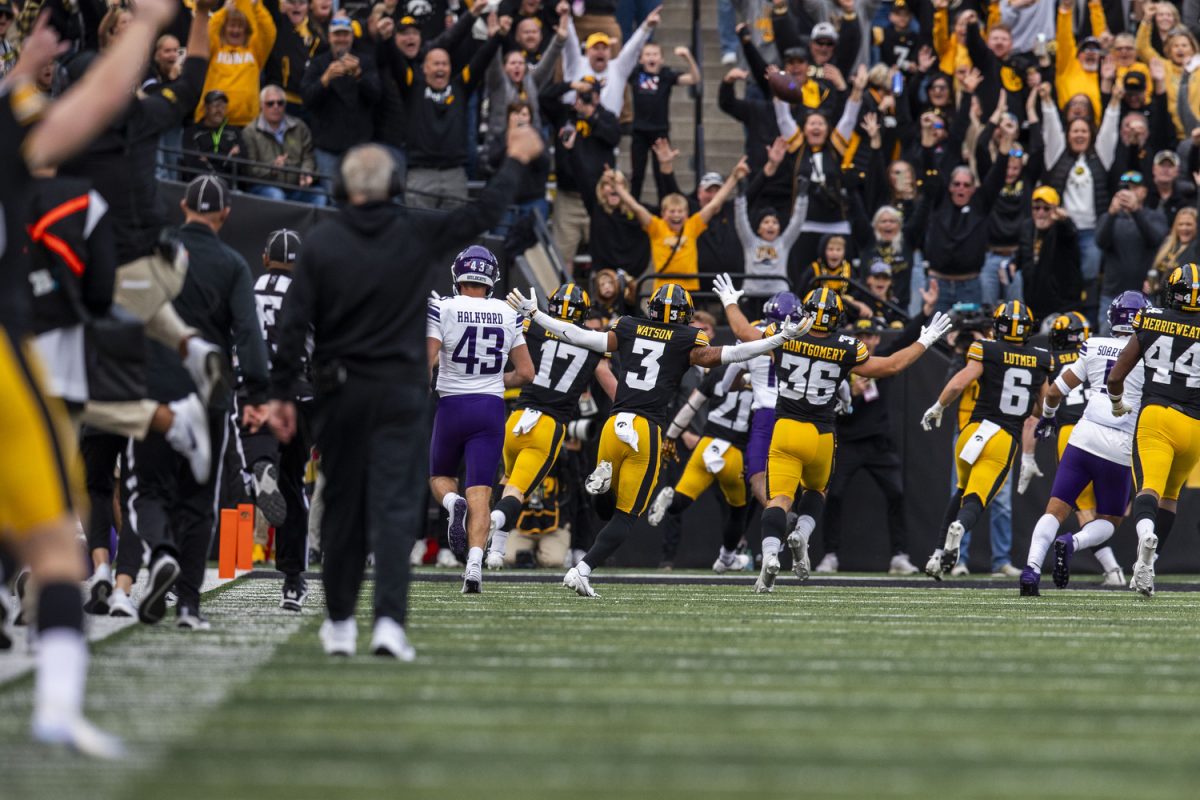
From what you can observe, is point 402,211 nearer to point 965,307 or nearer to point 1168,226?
point 965,307

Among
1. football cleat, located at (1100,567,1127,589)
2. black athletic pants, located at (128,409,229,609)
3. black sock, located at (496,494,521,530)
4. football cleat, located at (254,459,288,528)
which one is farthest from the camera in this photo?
football cleat, located at (1100,567,1127,589)

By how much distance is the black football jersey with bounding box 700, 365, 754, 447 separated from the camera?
1611 cm

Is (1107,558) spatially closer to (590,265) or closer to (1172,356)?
(1172,356)

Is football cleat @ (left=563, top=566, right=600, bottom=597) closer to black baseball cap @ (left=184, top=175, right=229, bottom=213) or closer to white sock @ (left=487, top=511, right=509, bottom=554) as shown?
white sock @ (left=487, top=511, right=509, bottom=554)

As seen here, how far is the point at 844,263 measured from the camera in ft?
56.4

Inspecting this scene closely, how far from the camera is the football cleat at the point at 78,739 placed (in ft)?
15.3

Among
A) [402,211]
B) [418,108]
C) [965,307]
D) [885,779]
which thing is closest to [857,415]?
[965,307]

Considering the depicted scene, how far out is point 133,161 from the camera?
334 inches

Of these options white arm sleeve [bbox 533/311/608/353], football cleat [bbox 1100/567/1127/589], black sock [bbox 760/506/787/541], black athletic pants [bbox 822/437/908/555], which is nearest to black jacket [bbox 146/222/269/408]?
white arm sleeve [bbox 533/311/608/353]

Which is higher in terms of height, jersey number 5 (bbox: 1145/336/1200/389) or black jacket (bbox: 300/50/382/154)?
black jacket (bbox: 300/50/382/154)

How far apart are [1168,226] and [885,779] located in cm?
1379

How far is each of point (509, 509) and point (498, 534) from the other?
82cm

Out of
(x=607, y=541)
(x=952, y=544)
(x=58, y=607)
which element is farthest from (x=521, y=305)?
(x=58, y=607)

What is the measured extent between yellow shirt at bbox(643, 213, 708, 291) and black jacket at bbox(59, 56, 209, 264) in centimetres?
893
